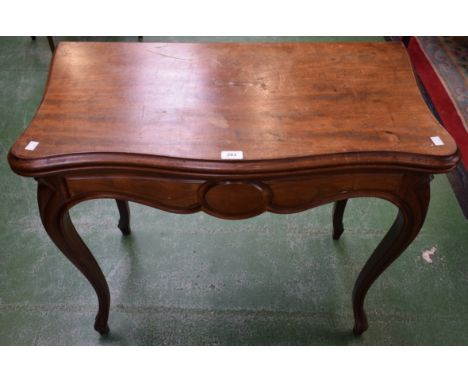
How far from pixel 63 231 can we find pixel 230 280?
67 cm

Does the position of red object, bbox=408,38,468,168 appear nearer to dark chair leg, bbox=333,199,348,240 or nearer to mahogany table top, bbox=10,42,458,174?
dark chair leg, bbox=333,199,348,240

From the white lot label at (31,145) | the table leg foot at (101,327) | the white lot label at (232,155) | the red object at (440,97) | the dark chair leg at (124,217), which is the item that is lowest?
the table leg foot at (101,327)

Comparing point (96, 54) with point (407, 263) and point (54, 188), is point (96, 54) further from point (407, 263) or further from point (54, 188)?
point (407, 263)

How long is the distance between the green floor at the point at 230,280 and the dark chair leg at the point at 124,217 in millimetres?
39

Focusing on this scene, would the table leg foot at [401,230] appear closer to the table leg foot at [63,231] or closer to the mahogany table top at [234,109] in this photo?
the mahogany table top at [234,109]

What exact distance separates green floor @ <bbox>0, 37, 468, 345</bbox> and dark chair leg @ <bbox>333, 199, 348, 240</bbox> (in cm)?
4

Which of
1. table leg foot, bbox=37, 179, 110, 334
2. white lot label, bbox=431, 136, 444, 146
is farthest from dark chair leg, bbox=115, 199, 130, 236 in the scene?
white lot label, bbox=431, 136, 444, 146

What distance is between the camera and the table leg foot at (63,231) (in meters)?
0.88

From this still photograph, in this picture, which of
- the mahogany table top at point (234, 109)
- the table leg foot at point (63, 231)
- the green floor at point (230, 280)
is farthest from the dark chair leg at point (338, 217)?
the table leg foot at point (63, 231)

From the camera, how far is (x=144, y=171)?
840 mm

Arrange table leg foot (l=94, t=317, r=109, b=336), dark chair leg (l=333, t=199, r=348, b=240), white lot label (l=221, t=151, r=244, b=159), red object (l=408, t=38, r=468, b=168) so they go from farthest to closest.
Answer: red object (l=408, t=38, r=468, b=168) → dark chair leg (l=333, t=199, r=348, b=240) → table leg foot (l=94, t=317, r=109, b=336) → white lot label (l=221, t=151, r=244, b=159)

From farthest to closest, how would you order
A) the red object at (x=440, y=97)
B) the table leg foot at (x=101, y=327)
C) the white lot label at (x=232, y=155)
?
the red object at (x=440, y=97), the table leg foot at (x=101, y=327), the white lot label at (x=232, y=155)

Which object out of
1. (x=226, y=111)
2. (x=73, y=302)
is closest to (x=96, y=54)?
(x=226, y=111)

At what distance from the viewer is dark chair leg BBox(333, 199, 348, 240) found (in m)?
1.48
